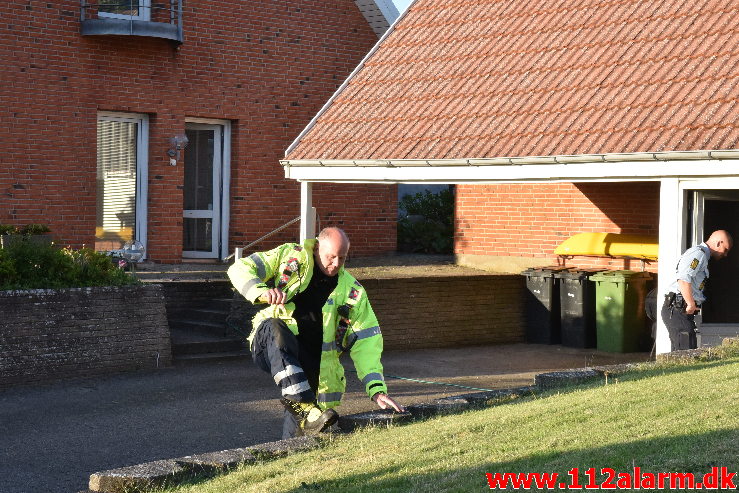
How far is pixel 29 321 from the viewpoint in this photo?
12.5 m

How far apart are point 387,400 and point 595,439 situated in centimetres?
153

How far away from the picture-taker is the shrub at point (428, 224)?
2219 cm

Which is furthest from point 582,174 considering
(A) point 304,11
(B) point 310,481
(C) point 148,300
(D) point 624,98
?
(A) point 304,11

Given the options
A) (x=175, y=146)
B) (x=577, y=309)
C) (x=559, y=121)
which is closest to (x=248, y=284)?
(x=559, y=121)

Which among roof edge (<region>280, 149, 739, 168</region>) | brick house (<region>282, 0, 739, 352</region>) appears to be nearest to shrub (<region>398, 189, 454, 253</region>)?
brick house (<region>282, 0, 739, 352</region>)

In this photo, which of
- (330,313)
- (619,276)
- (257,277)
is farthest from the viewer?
(619,276)

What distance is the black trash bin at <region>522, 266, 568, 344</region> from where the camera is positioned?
17375 millimetres

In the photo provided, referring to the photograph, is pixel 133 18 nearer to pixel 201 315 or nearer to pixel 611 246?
pixel 201 315

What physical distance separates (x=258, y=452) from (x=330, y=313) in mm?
1104

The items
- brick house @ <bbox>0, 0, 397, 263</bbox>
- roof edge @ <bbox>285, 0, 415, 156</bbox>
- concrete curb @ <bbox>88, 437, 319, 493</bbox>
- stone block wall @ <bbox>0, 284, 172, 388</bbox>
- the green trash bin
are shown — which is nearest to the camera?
concrete curb @ <bbox>88, 437, 319, 493</bbox>

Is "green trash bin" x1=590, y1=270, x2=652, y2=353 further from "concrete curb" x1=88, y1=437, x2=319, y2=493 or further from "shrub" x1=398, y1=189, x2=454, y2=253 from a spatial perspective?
"concrete curb" x1=88, y1=437, x2=319, y2=493

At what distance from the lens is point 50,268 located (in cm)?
1319

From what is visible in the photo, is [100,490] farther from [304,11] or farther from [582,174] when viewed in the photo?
[304,11]

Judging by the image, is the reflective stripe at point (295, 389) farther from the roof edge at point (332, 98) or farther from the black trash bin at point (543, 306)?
the black trash bin at point (543, 306)
